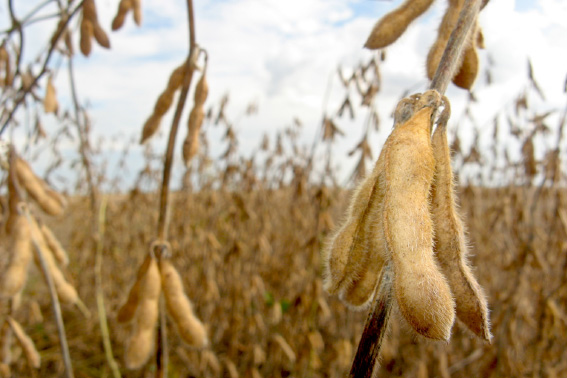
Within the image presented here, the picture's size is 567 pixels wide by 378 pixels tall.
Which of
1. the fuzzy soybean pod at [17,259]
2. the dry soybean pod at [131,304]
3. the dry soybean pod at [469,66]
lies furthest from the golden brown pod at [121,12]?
the dry soybean pod at [469,66]

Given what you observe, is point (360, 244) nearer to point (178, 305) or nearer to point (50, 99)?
→ point (178, 305)

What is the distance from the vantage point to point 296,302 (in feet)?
9.46

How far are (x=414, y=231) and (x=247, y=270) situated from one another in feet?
11.7

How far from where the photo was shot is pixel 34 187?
4.35 feet

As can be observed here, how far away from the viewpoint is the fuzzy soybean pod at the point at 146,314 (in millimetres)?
1044

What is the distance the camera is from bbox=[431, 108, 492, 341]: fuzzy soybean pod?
0.51 metres

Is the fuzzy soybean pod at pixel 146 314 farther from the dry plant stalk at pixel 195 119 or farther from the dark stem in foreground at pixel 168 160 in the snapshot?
the dry plant stalk at pixel 195 119

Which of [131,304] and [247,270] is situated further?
[247,270]

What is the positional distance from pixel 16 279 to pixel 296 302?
1.93 metres

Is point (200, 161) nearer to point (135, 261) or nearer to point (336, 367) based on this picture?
point (135, 261)

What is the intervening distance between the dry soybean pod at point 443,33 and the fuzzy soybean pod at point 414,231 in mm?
192

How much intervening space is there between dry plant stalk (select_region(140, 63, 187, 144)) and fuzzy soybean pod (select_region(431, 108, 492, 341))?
2.33 ft

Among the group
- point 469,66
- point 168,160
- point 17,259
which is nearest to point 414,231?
point 469,66

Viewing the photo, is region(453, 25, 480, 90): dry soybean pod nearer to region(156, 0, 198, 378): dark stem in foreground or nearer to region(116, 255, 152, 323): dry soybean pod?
region(156, 0, 198, 378): dark stem in foreground
